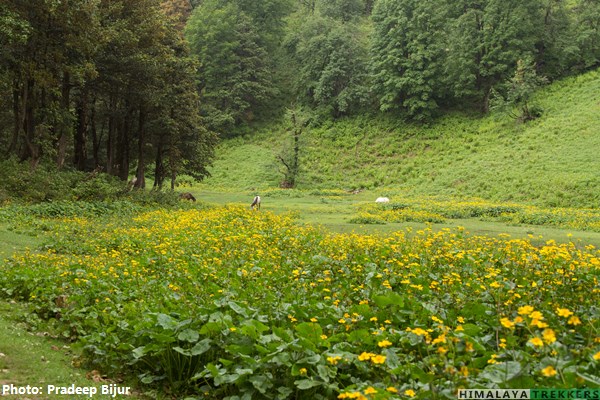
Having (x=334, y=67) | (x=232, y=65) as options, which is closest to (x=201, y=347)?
(x=334, y=67)

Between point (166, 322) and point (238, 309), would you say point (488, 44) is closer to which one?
point (238, 309)

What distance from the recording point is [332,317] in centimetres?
504

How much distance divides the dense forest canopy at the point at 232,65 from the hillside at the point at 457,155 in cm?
254

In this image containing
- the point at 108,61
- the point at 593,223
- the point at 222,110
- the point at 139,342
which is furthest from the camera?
the point at 222,110

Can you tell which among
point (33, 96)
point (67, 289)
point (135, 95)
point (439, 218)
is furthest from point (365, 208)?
point (67, 289)

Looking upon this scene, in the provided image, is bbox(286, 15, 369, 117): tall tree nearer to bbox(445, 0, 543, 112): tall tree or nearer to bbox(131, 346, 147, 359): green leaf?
bbox(445, 0, 543, 112): tall tree

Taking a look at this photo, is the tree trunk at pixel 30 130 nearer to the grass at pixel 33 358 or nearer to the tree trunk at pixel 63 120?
the tree trunk at pixel 63 120

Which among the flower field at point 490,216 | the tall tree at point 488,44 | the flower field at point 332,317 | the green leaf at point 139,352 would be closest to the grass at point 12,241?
the flower field at point 332,317

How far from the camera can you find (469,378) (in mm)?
3402

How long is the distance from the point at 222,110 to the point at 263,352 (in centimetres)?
5405

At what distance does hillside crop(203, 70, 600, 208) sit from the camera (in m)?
30.5

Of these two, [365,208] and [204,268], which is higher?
[204,268]

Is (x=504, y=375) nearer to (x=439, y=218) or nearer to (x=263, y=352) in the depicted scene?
(x=263, y=352)

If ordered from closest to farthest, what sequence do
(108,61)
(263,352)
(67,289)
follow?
1. (263,352)
2. (67,289)
3. (108,61)
